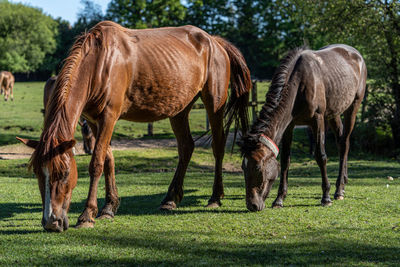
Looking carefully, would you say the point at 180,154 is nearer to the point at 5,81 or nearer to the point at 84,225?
the point at 84,225

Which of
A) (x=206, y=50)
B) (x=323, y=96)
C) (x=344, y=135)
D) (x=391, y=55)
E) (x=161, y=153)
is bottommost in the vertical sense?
(x=161, y=153)

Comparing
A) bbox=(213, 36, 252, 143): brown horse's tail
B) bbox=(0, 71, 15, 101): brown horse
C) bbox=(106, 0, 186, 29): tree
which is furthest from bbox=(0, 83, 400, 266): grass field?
bbox=(0, 71, 15, 101): brown horse

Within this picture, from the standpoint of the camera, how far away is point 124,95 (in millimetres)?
5504

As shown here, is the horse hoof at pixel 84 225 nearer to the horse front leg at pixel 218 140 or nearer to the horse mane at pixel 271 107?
the horse mane at pixel 271 107

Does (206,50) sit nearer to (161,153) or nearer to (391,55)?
(161,153)

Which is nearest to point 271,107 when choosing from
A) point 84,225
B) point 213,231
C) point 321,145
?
point 321,145

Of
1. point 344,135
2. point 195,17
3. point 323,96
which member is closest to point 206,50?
point 323,96

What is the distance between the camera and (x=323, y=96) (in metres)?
6.48

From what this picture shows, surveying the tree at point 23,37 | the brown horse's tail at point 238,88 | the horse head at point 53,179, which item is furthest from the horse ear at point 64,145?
the tree at point 23,37

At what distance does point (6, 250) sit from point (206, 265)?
1915 millimetres

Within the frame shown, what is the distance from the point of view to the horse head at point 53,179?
424 cm

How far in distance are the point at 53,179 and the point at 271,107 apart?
2.98 m

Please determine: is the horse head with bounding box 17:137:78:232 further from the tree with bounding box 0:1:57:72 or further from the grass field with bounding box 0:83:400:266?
the tree with bounding box 0:1:57:72

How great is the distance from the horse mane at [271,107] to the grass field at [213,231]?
95 centimetres
